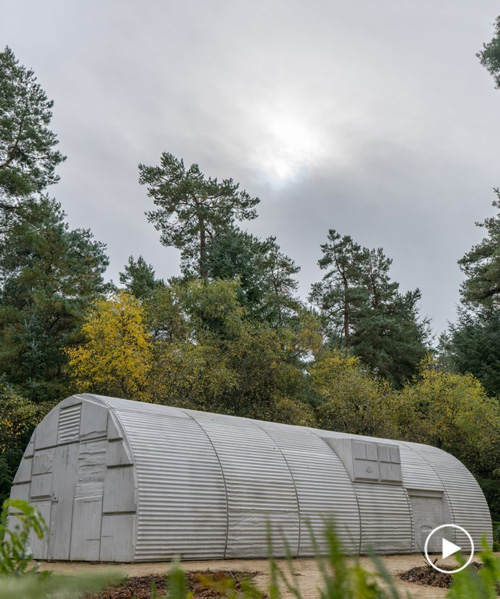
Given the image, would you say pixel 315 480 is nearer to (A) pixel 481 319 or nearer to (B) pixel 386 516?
(B) pixel 386 516

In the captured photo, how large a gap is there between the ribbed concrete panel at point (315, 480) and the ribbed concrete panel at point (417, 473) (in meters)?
2.60

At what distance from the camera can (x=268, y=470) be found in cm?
1424

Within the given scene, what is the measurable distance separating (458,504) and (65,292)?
1979 cm

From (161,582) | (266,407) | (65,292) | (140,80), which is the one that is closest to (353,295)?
(266,407)

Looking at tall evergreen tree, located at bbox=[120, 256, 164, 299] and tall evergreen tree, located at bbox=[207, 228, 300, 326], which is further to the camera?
tall evergreen tree, located at bbox=[120, 256, 164, 299]

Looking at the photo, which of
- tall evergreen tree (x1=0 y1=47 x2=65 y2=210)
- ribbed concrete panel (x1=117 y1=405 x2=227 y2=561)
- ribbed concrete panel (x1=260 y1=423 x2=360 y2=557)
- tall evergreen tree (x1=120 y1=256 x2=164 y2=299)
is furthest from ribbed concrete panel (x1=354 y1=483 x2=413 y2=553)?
tall evergreen tree (x1=120 y1=256 x2=164 y2=299)

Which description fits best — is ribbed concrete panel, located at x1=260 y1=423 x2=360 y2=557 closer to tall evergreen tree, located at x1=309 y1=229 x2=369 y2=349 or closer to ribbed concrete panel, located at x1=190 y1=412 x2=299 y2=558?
ribbed concrete panel, located at x1=190 y1=412 x2=299 y2=558

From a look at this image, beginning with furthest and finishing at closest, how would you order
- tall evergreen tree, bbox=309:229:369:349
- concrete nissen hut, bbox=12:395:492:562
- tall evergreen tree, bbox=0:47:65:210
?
tall evergreen tree, bbox=309:229:369:349 → tall evergreen tree, bbox=0:47:65:210 → concrete nissen hut, bbox=12:395:492:562

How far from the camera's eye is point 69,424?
14.3 metres

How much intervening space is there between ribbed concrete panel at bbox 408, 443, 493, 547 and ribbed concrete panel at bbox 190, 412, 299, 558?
6567mm

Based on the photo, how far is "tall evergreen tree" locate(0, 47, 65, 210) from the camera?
89.8ft

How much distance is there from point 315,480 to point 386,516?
2542 mm

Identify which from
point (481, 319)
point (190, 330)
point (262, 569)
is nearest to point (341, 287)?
point (481, 319)

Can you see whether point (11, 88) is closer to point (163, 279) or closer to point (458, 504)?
point (163, 279)
